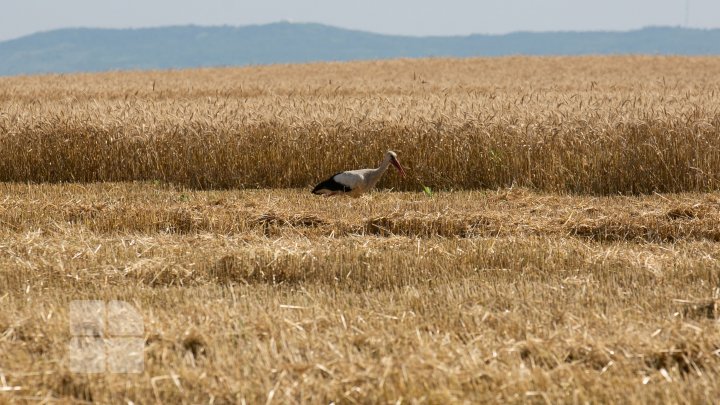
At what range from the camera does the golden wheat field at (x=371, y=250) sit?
562 centimetres

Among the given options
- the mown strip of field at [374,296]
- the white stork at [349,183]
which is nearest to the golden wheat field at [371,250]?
the mown strip of field at [374,296]

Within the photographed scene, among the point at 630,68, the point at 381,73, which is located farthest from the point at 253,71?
the point at 630,68

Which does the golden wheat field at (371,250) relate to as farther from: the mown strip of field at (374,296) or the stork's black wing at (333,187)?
the stork's black wing at (333,187)

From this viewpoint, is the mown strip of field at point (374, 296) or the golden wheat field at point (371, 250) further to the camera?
the golden wheat field at point (371, 250)

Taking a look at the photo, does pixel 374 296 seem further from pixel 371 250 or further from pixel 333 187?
pixel 333 187

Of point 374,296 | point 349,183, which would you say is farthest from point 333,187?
point 374,296

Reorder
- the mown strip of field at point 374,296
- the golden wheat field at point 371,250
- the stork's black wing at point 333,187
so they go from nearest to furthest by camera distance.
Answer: the mown strip of field at point 374,296 < the golden wheat field at point 371,250 < the stork's black wing at point 333,187

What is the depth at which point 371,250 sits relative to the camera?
916 cm

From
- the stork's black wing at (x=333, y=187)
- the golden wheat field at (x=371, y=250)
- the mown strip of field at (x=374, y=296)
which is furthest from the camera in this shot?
the stork's black wing at (x=333, y=187)

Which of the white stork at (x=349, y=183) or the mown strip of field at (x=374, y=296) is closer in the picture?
the mown strip of field at (x=374, y=296)

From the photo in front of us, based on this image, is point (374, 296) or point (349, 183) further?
point (349, 183)

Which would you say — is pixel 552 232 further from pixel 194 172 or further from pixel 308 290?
pixel 194 172

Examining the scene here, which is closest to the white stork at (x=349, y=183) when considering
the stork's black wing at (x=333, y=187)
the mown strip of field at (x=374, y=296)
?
the stork's black wing at (x=333, y=187)

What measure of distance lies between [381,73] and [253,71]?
28.7 ft
